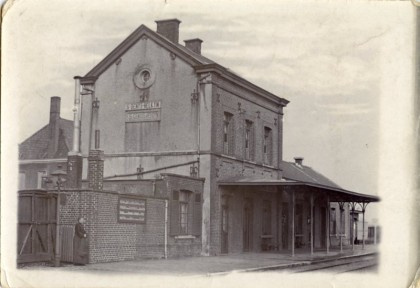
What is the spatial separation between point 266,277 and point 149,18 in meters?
6.01

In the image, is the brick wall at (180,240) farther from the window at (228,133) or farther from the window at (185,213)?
the window at (228,133)

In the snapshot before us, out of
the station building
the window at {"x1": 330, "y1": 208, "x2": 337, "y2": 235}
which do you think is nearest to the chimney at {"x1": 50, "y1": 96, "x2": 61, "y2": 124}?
the station building

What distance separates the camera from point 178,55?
1980cm

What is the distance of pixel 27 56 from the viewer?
48.8 feet

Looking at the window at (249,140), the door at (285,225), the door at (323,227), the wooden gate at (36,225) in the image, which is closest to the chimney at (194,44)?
the window at (249,140)

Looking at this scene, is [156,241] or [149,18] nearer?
[149,18]

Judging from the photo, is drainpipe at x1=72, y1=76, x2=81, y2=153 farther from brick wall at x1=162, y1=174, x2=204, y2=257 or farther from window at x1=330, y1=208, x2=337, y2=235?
window at x1=330, y1=208, x2=337, y2=235

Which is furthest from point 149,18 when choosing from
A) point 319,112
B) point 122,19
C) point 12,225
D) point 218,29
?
point 12,225

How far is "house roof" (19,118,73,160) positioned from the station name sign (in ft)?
5.36

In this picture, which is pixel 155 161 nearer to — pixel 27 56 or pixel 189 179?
pixel 189 179

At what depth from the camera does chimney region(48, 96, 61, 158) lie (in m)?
15.7

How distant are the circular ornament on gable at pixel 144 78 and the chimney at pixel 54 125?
97.3 inches

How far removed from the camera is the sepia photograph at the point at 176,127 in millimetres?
14383

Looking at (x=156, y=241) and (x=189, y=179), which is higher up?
(x=189, y=179)
